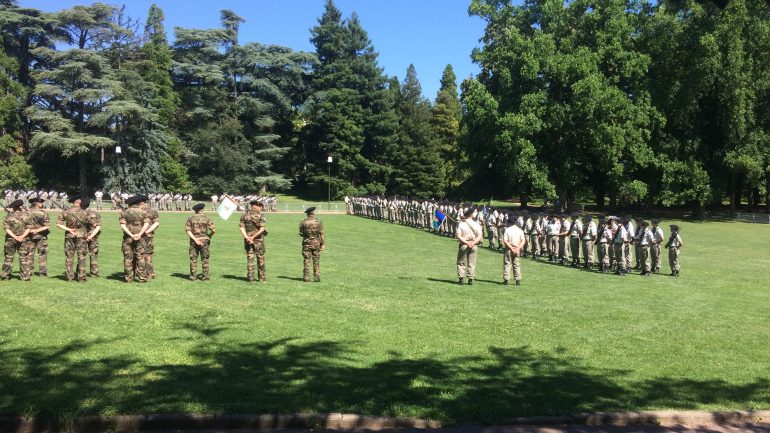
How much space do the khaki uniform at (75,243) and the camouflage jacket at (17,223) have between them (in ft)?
2.40

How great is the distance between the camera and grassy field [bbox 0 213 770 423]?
21.6 ft

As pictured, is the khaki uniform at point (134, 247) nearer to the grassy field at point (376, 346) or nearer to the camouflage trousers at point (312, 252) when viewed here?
the grassy field at point (376, 346)

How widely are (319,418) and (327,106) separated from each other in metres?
70.8

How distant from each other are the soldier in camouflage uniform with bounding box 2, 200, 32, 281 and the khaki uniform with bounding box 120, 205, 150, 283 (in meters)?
2.09

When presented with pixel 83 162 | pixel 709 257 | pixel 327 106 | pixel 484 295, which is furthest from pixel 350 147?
pixel 484 295

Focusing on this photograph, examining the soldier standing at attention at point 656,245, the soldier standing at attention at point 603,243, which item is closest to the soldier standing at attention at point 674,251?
the soldier standing at attention at point 656,245

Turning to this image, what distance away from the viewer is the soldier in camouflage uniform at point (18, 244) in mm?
13680

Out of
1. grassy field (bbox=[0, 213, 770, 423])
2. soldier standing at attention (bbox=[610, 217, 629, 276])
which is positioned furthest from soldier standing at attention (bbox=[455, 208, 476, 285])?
soldier standing at attention (bbox=[610, 217, 629, 276])

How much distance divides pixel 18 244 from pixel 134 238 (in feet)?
8.71

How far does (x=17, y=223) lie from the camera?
13750 mm

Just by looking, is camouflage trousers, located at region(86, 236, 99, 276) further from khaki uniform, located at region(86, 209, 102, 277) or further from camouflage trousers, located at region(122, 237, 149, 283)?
camouflage trousers, located at region(122, 237, 149, 283)

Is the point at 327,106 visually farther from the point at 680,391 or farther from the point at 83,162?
the point at 680,391

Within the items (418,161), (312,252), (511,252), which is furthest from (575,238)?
(418,161)

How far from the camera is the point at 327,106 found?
2943 inches
